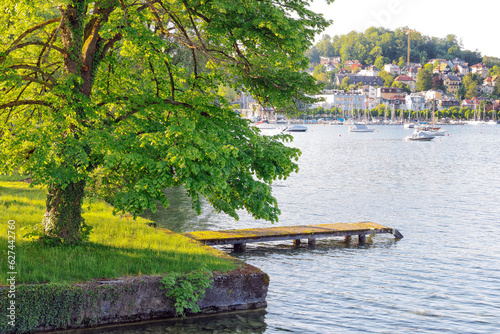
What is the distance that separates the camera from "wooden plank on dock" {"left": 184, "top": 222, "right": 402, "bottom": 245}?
75.0 ft

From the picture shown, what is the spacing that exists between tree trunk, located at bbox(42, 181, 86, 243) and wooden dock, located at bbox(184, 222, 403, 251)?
21.4ft

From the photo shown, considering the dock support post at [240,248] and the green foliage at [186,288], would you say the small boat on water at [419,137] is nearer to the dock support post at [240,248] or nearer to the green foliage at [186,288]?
the dock support post at [240,248]

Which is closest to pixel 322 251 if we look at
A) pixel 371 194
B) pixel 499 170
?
pixel 371 194

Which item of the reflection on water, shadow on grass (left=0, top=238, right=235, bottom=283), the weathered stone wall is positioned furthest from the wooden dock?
the reflection on water

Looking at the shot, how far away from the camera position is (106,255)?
1612cm

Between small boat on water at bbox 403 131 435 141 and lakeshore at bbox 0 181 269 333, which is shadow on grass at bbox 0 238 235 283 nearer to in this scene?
lakeshore at bbox 0 181 269 333

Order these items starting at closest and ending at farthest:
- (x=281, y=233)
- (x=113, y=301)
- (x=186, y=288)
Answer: (x=113, y=301), (x=186, y=288), (x=281, y=233)

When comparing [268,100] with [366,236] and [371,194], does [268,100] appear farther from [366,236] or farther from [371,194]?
[371,194]

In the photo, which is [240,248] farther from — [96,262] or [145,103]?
[145,103]

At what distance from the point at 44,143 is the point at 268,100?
620 centimetres


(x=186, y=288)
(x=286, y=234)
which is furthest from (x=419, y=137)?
(x=186, y=288)

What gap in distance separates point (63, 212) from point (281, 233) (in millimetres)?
10429

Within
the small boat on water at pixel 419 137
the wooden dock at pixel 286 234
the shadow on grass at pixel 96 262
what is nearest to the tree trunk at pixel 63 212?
the shadow on grass at pixel 96 262

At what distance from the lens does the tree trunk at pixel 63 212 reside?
1631 cm
